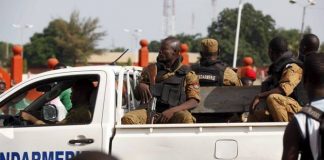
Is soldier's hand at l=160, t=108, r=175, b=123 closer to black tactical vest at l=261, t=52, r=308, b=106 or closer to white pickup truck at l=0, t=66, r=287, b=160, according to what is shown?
white pickup truck at l=0, t=66, r=287, b=160

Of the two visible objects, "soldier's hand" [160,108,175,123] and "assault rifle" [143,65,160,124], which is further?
"assault rifle" [143,65,160,124]

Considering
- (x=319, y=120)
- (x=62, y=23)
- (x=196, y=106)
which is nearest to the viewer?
(x=319, y=120)

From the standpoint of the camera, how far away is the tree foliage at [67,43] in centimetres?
7616

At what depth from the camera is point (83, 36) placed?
77.8 m

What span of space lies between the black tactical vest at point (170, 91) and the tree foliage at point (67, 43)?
6976cm

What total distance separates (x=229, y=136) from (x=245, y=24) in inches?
3050

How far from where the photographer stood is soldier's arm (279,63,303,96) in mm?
5652

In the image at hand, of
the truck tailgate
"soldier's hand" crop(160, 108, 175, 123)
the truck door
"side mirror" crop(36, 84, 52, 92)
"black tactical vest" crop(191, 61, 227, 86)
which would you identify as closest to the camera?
the truck tailgate

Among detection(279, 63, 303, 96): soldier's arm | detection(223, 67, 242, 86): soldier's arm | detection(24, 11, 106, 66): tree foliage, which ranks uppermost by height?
detection(279, 63, 303, 96): soldier's arm

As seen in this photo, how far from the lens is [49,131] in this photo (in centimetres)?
559

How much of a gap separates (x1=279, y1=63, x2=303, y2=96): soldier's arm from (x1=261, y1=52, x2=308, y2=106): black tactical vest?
41 mm

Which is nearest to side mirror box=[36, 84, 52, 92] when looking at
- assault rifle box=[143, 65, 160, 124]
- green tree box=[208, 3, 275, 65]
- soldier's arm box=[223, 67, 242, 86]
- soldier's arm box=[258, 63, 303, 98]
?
assault rifle box=[143, 65, 160, 124]

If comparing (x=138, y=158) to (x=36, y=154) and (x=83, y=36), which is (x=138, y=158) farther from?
(x=83, y=36)

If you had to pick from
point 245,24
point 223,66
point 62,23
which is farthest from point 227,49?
point 223,66
